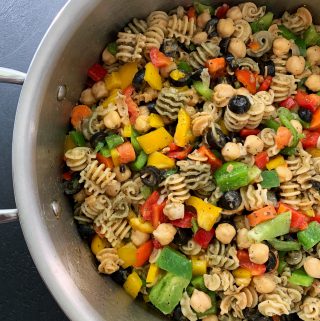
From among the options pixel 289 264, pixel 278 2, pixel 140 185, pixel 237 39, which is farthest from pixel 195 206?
pixel 278 2

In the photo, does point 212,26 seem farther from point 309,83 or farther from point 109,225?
point 109,225

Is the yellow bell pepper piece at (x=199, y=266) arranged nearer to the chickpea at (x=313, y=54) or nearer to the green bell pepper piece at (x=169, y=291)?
the green bell pepper piece at (x=169, y=291)

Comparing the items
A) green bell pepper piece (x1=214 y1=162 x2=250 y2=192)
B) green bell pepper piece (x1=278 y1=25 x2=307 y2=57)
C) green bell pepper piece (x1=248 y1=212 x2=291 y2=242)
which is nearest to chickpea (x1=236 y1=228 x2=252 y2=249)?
green bell pepper piece (x1=248 y1=212 x2=291 y2=242)

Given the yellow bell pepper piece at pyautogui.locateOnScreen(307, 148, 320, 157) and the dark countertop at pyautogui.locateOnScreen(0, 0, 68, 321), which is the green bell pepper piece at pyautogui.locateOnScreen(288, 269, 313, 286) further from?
the dark countertop at pyautogui.locateOnScreen(0, 0, 68, 321)

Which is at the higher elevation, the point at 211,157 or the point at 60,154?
the point at 60,154

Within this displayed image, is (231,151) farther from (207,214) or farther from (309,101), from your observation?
(309,101)

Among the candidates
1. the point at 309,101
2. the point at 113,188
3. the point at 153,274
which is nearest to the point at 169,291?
the point at 153,274
